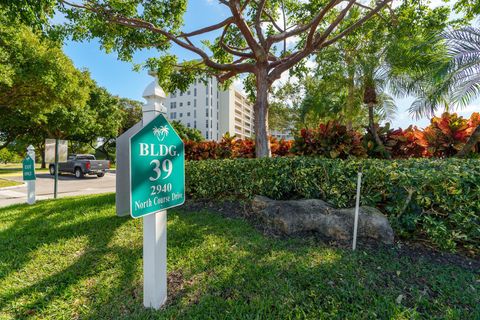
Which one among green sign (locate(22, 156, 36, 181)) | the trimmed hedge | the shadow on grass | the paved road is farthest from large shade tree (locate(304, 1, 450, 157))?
the paved road

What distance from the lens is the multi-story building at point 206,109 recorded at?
48906 millimetres

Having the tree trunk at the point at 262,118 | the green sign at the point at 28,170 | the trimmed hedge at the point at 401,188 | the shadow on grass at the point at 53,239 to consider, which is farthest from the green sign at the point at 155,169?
the green sign at the point at 28,170

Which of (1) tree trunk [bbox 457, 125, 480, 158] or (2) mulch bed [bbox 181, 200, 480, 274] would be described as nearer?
(2) mulch bed [bbox 181, 200, 480, 274]

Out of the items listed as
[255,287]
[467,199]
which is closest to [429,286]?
[467,199]

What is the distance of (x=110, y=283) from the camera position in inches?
91.7

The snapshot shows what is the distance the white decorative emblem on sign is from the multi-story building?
153 feet

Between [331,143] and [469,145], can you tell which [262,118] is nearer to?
[331,143]

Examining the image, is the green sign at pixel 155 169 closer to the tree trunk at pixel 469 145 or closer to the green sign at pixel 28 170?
the tree trunk at pixel 469 145

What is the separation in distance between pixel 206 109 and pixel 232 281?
48.7m

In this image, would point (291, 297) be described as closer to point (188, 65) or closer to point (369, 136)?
point (369, 136)

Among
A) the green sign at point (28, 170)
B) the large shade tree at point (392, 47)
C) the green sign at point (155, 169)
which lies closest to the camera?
the green sign at point (155, 169)

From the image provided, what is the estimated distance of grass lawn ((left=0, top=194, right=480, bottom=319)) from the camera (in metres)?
1.86

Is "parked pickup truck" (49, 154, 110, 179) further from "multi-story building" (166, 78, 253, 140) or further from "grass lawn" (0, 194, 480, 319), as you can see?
"multi-story building" (166, 78, 253, 140)

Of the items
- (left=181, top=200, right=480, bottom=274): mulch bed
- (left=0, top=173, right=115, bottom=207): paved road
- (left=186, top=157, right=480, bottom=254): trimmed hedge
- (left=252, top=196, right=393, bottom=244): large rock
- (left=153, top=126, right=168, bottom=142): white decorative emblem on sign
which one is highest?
(left=153, top=126, right=168, bottom=142): white decorative emblem on sign
